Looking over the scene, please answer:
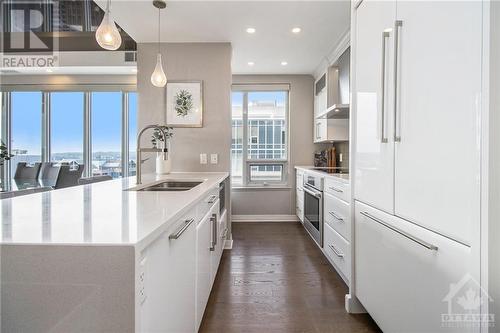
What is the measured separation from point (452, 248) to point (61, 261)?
1284mm

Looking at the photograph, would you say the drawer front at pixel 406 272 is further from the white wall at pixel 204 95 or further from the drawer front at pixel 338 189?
the white wall at pixel 204 95

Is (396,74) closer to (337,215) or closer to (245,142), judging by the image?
(337,215)

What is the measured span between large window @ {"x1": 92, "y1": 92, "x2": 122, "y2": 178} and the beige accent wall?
2.61 metres

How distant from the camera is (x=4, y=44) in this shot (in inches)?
165

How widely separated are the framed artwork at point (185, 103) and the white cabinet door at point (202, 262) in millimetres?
1762

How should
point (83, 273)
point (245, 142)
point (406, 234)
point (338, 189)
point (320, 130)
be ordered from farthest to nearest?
point (245, 142) → point (320, 130) → point (338, 189) → point (406, 234) → point (83, 273)

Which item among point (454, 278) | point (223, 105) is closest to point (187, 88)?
point (223, 105)

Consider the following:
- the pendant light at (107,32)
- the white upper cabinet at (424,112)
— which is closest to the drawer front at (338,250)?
the white upper cabinet at (424,112)

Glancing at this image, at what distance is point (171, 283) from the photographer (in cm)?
101

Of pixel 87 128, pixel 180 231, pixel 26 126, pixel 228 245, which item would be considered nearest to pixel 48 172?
pixel 87 128

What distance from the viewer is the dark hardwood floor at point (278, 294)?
1767 mm

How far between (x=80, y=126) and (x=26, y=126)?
1.19 m

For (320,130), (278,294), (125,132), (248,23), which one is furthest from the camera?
(125,132)

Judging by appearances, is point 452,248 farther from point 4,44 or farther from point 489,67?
point 4,44
